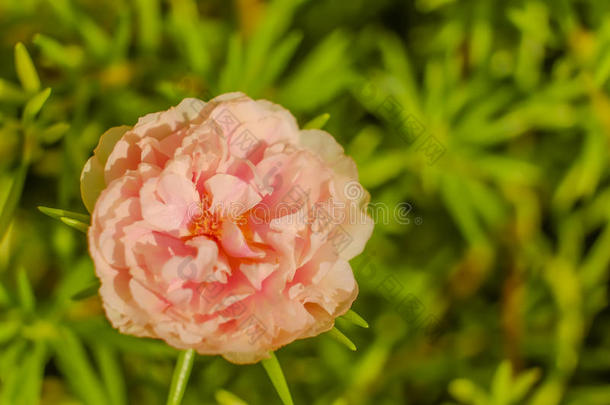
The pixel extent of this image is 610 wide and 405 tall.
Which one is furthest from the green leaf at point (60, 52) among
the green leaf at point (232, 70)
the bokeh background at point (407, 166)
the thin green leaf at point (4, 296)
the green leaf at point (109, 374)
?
the green leaf at point (109, 374)

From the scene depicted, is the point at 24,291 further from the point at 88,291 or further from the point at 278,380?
the point at 278,380

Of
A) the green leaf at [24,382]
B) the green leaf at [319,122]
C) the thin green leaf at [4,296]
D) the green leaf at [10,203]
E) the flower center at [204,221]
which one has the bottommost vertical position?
the green leaf at [24,382]

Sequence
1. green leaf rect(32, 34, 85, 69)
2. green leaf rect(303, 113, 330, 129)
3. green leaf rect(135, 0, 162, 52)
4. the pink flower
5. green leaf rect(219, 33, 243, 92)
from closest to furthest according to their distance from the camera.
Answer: the pink flower → green leaf rect(303, 113, 330, 129) → green leaf rect(32, 34, 85, 69) → green leaf rect(219, 33, 243, 92) → green leaf rect(135, 0, 162, 52)

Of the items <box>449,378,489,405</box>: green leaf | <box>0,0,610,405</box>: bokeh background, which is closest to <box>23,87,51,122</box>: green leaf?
<box>0,0,610,405</box>: bokeh background

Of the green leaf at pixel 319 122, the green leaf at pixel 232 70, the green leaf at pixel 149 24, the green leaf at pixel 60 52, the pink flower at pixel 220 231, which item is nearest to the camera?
the pink flower at pixel 220 231

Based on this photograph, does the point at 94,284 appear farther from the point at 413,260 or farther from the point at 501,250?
the point at 501,250

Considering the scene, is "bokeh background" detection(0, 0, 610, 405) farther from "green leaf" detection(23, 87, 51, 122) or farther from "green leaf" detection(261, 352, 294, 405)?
"green leaf" detection(261, 352, 294, 405)

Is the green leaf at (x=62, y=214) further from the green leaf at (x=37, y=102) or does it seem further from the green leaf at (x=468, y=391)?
the green leaf at (x=468, y=391)
